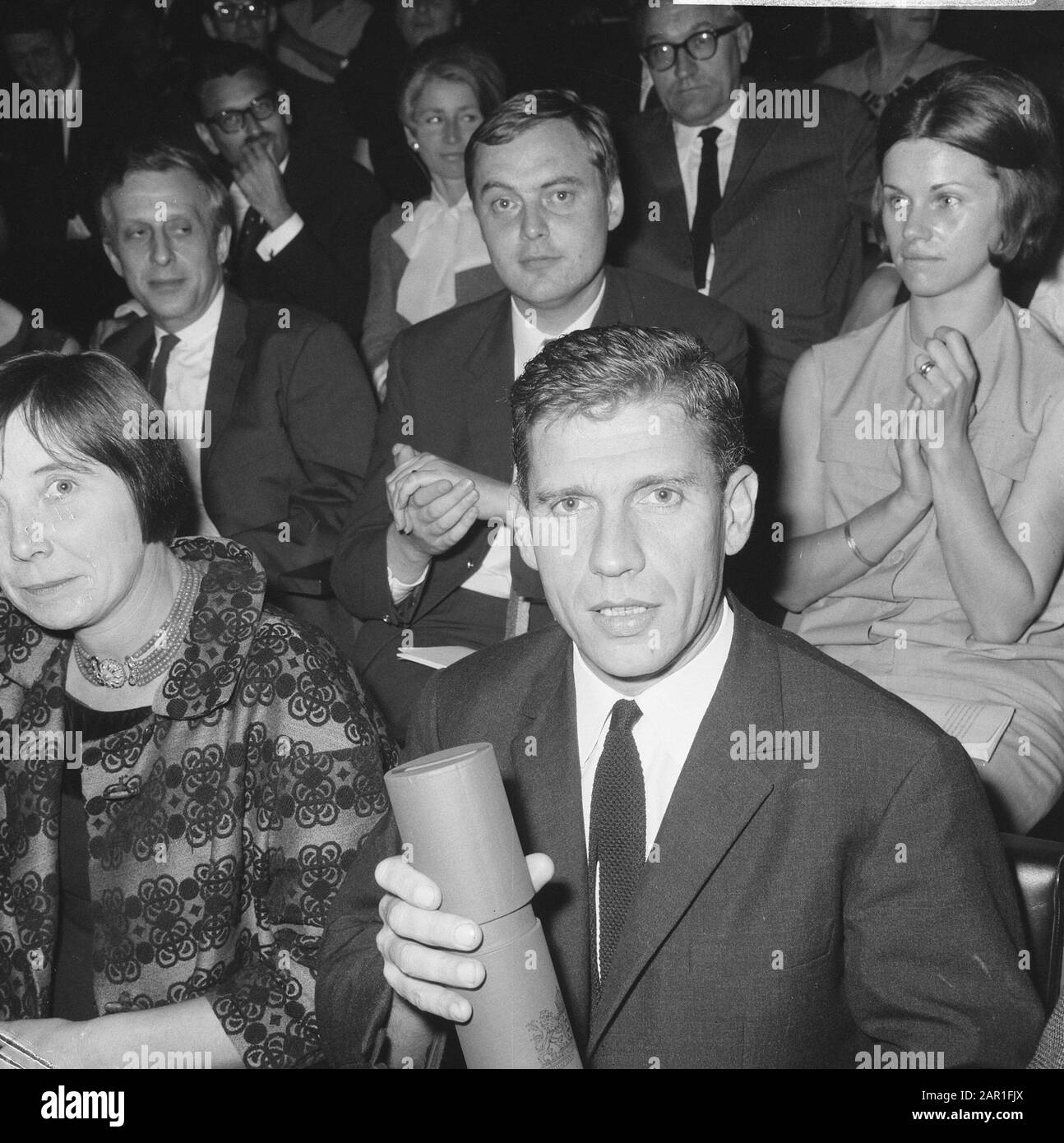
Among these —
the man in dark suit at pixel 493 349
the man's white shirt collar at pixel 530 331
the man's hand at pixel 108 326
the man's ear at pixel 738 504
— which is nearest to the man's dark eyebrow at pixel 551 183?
the man in dark suit at pixel 493 349

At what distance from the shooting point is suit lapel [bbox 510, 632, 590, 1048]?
1.21m

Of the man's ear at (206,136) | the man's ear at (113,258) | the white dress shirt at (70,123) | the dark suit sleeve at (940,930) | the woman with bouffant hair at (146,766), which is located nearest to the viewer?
the dark suit sleeve at (940,930)

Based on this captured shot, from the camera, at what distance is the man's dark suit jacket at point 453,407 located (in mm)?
2342

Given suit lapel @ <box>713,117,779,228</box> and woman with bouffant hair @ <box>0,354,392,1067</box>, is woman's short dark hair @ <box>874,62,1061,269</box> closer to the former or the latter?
suit lapel @ <box>713,117,779,228</box>

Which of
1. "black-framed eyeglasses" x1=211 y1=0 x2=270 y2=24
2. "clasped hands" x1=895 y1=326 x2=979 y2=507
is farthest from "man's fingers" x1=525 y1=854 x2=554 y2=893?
"black-framed eyeglasses" x1=211 y1=0 x2=270 y2=24

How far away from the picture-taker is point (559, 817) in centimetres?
128

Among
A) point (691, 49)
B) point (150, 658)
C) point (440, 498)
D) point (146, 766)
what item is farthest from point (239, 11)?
point (146, 766)

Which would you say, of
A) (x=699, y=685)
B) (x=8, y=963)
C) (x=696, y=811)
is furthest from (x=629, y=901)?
(x=8, y=963)

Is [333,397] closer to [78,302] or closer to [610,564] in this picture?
[78,302]

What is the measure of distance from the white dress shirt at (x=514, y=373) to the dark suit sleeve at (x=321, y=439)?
417 mm

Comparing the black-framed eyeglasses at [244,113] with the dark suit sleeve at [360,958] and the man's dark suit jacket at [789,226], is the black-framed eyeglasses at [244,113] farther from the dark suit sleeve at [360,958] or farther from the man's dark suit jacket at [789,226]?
the dark suit sleeve at [360,958]

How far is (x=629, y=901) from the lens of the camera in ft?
4.05

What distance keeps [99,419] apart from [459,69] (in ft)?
5.69

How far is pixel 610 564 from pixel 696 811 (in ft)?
0.83
